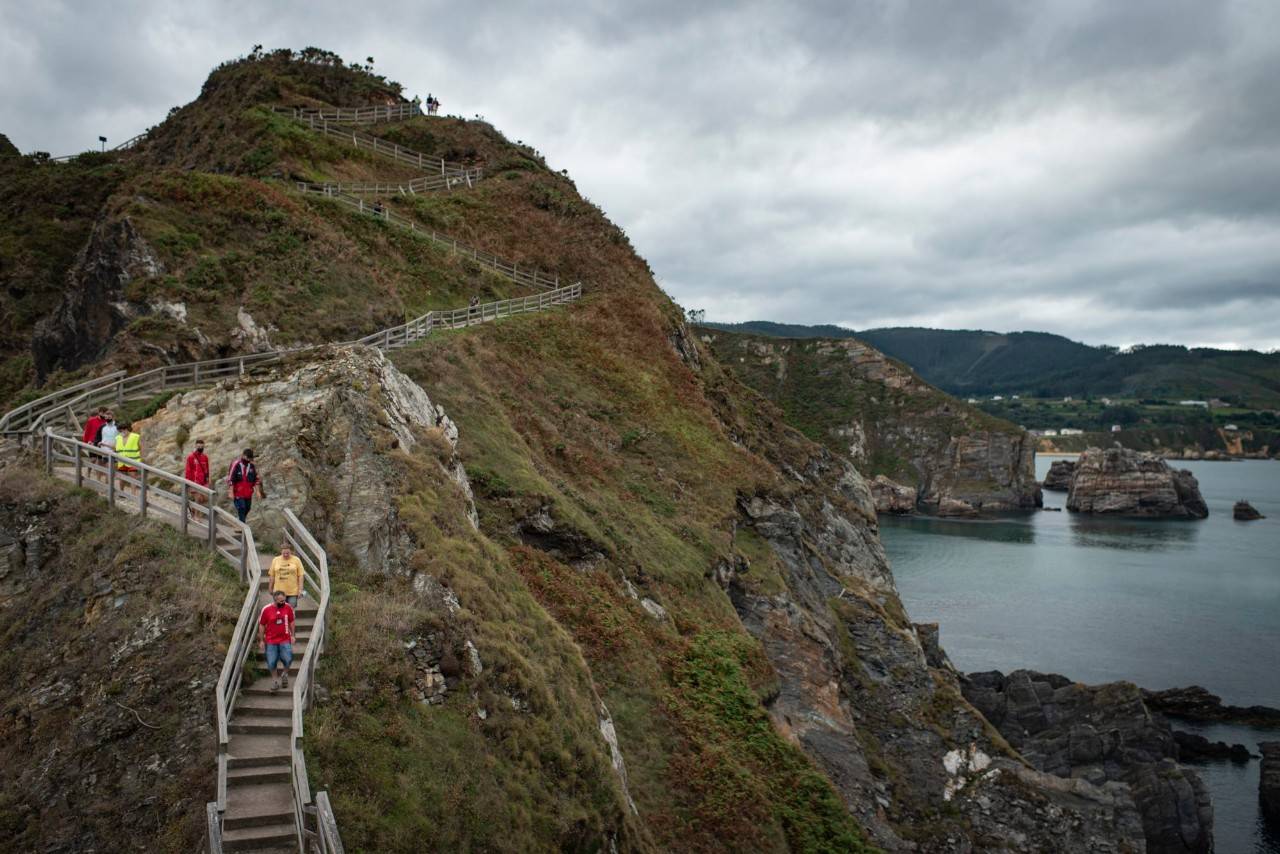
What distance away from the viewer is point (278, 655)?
12.5 metres

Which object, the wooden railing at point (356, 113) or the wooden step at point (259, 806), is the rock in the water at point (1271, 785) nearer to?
the wooden step at point (259, 806)

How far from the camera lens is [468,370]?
33156 mm

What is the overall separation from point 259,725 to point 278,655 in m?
1.25

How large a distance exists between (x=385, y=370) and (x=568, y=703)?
1148 cm

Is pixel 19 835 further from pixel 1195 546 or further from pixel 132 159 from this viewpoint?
pixel 1195 546

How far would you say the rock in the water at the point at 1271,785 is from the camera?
132ft

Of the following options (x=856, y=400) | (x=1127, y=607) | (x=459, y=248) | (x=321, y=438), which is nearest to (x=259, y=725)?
(x=321, y=438)

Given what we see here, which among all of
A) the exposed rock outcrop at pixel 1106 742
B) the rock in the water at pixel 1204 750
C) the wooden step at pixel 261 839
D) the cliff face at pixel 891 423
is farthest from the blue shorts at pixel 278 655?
the cliff face at pixel 891 423

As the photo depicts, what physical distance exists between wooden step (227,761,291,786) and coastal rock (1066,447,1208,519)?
548 feet

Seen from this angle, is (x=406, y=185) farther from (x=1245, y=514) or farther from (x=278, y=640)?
(x=1245, y=514)

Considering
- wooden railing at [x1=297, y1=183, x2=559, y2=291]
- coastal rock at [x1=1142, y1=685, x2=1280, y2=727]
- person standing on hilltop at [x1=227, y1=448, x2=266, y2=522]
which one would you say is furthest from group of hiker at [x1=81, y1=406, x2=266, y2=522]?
coastal rock at [x1=1142, y1=685, x2=1280, y2=727]

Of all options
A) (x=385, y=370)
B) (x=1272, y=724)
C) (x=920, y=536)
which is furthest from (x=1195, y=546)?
(x=385, y=370)

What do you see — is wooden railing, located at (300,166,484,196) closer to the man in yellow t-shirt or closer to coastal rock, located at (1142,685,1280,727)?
the man in yellow t-shirt

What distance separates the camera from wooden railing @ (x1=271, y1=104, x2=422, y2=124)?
6309 cm
